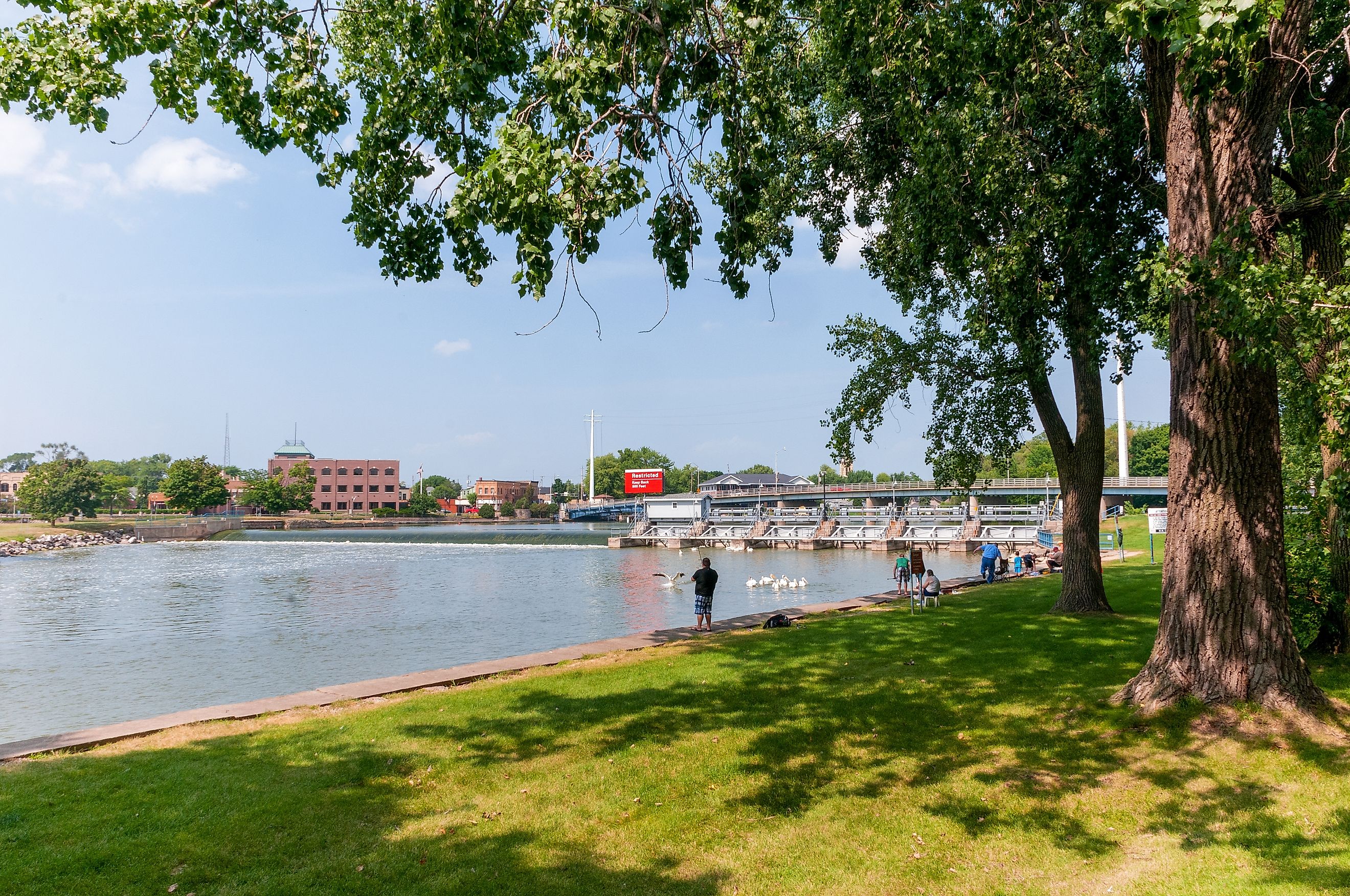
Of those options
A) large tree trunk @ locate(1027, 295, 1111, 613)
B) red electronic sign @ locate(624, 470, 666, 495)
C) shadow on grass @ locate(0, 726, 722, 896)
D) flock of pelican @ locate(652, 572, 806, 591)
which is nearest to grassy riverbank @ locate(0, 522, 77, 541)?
red electronic sign @ locate(624, 470, 666, 495)

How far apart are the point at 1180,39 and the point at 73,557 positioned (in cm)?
8912

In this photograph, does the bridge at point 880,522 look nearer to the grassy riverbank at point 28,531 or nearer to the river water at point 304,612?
the river water at point 304,612

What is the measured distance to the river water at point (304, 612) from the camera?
17.6 m

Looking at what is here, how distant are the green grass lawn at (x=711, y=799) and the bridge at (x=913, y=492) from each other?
81361 mm

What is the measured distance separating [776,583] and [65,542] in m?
88.2

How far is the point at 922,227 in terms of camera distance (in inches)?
557

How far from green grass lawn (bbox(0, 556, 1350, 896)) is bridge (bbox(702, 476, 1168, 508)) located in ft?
267

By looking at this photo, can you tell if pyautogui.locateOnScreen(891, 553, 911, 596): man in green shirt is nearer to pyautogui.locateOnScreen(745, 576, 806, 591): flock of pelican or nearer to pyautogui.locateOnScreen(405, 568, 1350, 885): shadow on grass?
pyautogui.locateOnScreen(405, 568, 1350, 885): shadow on grass

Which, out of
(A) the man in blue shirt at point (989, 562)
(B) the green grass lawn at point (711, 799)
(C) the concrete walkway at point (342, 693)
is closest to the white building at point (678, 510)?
(A) the man in blue shirt at point (989, 562)

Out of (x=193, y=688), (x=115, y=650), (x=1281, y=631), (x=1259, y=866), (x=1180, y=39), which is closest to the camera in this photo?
(x=1180, y=39)

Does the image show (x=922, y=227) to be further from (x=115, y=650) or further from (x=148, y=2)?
(x=115, y=650)

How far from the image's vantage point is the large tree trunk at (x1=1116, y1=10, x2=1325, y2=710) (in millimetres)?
7980

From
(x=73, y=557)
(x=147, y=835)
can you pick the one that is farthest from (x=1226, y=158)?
(x=73, y=557)

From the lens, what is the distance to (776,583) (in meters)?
38.7
